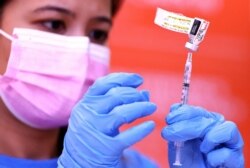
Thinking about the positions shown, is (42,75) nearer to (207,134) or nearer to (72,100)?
(72,100)

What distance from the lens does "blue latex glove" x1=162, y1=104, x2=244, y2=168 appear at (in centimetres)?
91

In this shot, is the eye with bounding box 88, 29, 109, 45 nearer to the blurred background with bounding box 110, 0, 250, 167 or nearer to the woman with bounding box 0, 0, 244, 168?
the woman with bounding box 0, 0, 244, 168

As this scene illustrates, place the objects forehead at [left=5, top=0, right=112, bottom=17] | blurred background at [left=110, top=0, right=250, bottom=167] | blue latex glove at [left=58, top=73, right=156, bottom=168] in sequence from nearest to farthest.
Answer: blue latex glove at [left=58, top=73, right=156, bottom=168] < forehead at [left=5, top=0, right=112, bottom=17] < blurred background at [left=110, top=0, right=250, bottom=167]

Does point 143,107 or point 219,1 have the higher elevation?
point 219,1

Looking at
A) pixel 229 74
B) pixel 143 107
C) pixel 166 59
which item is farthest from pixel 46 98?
pixel 229 74

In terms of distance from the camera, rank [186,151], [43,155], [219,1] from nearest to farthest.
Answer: [186,151] → [43,155] → [219,1]

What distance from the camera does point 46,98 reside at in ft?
3.58

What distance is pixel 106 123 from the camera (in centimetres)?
89

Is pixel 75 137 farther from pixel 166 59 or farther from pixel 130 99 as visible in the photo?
pixel 166 59

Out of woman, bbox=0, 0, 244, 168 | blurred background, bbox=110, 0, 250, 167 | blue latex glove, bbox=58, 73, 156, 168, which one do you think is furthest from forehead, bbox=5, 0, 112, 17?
blurred background, bbox=110, 0, 250, 167

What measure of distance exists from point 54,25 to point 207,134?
1.47 feet

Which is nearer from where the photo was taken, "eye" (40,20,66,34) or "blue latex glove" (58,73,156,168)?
"blue latex glove" (58,73,156,168)

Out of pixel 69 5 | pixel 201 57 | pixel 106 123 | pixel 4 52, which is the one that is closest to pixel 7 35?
pixel 4 52

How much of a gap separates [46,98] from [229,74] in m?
0.74
